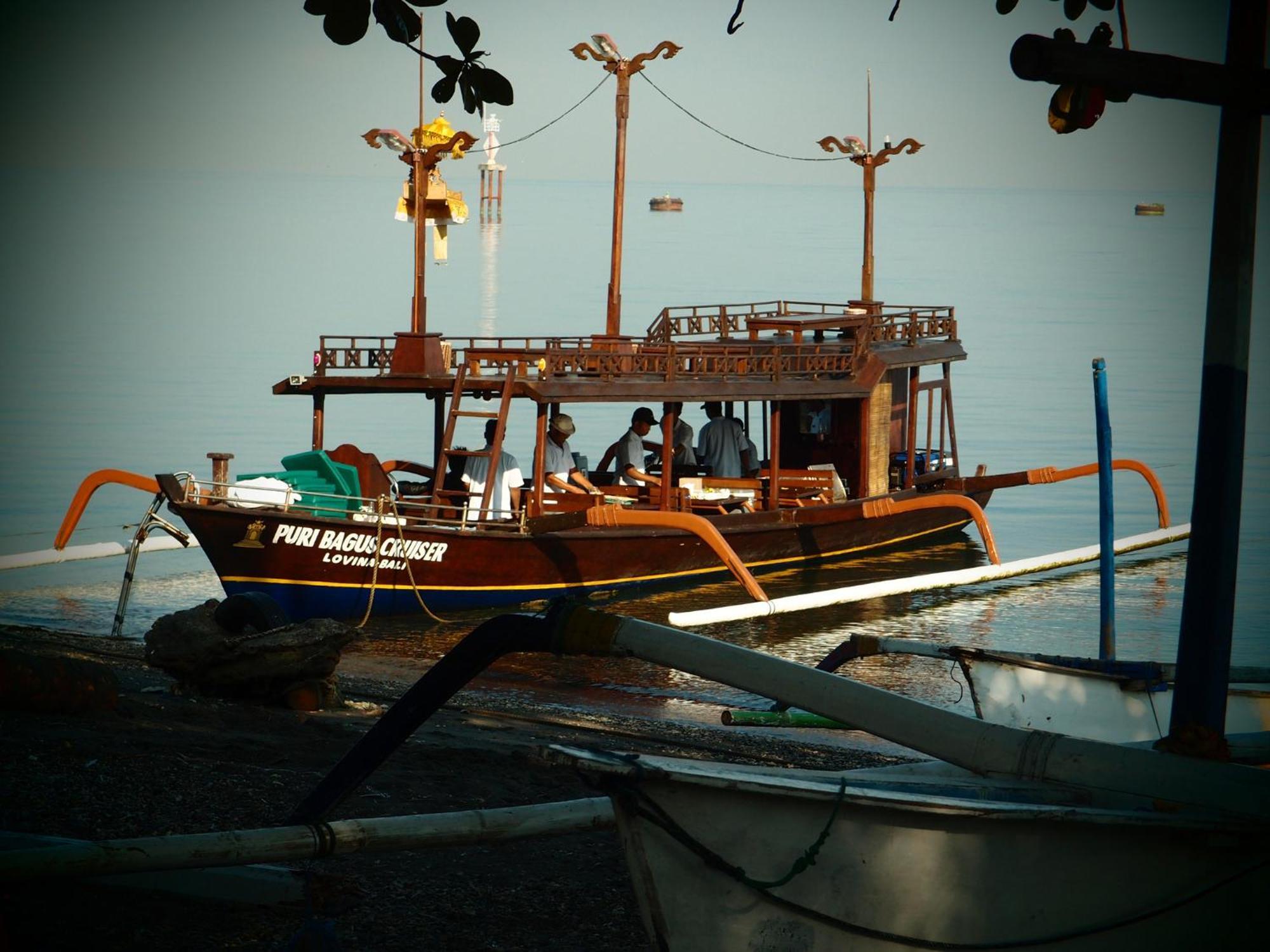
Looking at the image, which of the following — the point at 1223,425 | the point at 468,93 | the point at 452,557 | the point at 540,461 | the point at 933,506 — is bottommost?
the point at 452,557

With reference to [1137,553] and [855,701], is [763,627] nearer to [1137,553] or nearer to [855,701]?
[1137,553]

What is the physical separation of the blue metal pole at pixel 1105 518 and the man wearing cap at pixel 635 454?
235 inches

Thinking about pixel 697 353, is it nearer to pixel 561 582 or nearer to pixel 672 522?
pixel 672 522

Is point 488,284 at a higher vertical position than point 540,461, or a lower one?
higher

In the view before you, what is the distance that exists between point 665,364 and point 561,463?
1719 mm

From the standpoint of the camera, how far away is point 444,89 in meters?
5.20

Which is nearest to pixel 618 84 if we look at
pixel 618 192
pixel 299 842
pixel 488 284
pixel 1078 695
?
pixel 618 192

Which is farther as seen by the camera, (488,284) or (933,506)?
(488,284)

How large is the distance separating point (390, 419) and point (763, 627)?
26.0 meters

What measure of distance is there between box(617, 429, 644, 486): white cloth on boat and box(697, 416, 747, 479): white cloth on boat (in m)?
1.11

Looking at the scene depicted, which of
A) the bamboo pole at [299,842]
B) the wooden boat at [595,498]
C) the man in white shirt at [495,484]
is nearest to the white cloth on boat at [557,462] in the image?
the wooden boat at [595,498]

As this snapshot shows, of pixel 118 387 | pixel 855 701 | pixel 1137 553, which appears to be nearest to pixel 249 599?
pixel 855 701

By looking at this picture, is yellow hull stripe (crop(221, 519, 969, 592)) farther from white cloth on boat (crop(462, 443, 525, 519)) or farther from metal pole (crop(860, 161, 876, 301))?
metal pole (crop(860, 161, 876, 301))

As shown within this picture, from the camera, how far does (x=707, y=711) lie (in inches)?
514
